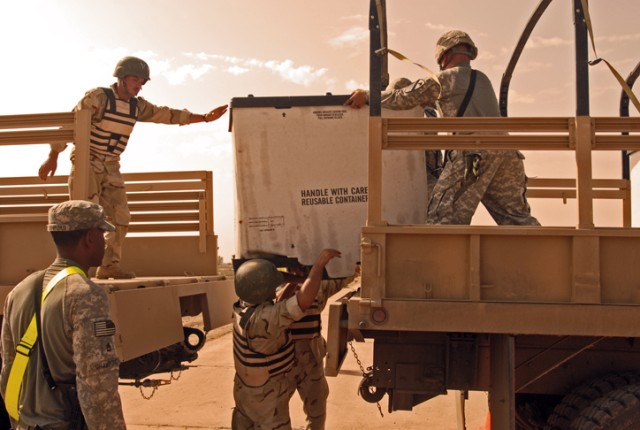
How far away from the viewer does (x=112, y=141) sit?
172 inches

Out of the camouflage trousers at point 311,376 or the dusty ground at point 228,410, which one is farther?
the dusty ground at point 228,410

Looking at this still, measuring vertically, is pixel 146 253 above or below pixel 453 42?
below

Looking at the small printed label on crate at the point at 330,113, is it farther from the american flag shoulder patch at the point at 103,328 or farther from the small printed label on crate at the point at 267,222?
the american flag shoulder patch at the point at 103,328

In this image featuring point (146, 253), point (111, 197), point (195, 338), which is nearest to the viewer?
point (111, 197)

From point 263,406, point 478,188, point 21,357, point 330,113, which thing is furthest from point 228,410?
point 21,357

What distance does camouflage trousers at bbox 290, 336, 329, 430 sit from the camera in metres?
4.29

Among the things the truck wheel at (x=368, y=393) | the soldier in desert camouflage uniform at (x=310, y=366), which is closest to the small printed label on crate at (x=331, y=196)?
the soldier in desert camouflage uniform at (x=310, y=366)

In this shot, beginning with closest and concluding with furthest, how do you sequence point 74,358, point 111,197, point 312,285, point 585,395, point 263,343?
point 74,358, point 585,395, point 312,285, point 263,343, point 111,197

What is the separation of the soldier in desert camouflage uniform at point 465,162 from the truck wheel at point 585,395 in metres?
0.92

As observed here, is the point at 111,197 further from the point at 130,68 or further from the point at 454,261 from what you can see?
the point at 454,261

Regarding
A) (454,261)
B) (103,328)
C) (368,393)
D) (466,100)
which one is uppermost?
(466,100)

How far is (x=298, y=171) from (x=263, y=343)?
1037 millimetres

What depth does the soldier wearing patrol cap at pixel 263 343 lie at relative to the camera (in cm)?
351

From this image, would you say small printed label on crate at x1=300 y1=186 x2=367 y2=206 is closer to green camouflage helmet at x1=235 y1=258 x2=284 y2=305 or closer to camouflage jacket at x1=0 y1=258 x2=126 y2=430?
green camouflage helmet at x1=235 y1=258 x2=284 y2=305
